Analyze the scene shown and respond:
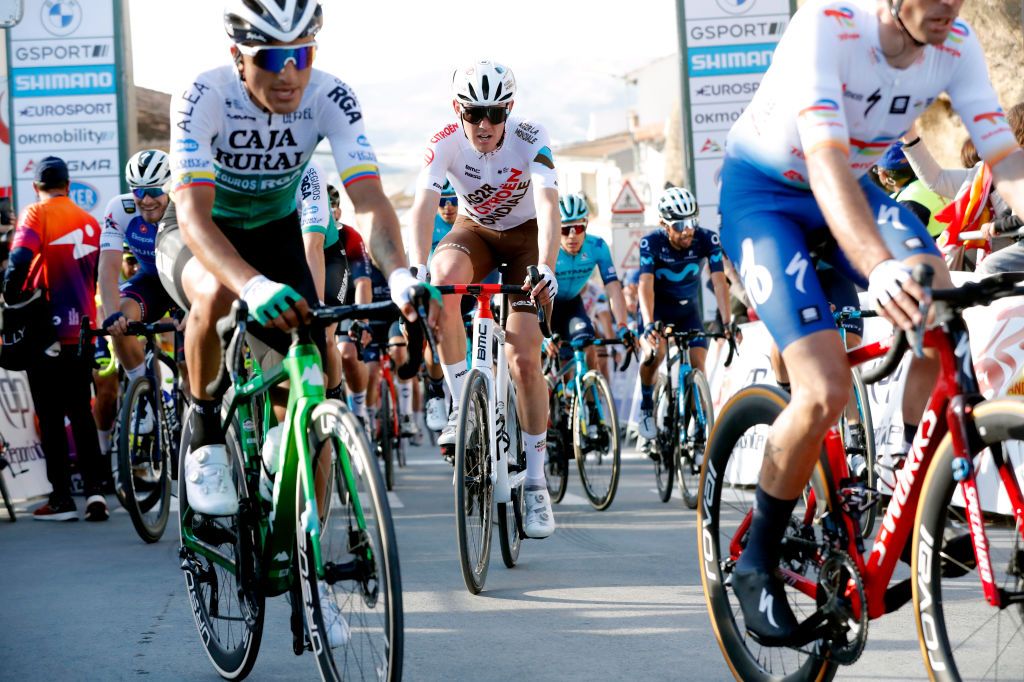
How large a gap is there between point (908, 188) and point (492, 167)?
13.2 ft

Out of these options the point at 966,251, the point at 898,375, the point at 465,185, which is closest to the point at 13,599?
the point at 465,185

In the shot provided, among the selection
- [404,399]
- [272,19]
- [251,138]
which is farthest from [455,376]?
[404,399]

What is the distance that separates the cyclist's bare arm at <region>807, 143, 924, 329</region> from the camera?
11.0ft

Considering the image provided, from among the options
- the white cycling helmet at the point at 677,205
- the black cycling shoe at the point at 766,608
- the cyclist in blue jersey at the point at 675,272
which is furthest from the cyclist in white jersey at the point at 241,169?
the cyclist in blue jersey at the point at 675,272

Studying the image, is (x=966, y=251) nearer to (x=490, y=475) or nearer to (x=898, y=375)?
(x=898, y=375)

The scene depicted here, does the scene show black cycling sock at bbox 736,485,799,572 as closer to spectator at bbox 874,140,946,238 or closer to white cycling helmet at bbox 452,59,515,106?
A: white cycling helmet at bbox 452,59,515,106

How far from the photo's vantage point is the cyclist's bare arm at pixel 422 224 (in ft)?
22.9

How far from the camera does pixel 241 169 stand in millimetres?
4883

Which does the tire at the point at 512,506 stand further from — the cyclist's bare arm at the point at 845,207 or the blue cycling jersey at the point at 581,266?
the blue cycling jersey at the point at 581,266

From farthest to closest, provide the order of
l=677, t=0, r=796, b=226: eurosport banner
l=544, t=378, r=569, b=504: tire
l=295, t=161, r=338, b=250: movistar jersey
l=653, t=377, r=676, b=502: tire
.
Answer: l=677, t=0, r=796, b=226: eurosport banner < l=544, t=378, r=569, b=504: tire < l=653, t=377, r=676, b=502: tire < l=295, t=161, r=338, b=250: movistar jersey

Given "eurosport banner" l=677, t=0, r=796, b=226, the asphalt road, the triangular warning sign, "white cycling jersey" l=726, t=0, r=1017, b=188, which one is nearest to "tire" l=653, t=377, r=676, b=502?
the asphalt road

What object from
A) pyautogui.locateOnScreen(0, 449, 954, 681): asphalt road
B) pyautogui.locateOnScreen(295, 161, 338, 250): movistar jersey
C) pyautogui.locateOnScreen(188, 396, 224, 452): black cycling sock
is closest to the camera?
pyautogui.locateOnScreen(188, 396, 224, 452): black cycling sock

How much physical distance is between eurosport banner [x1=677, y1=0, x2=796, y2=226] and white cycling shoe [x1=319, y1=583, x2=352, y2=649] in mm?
15106

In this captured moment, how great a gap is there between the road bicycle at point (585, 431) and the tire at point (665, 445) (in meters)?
0.43
